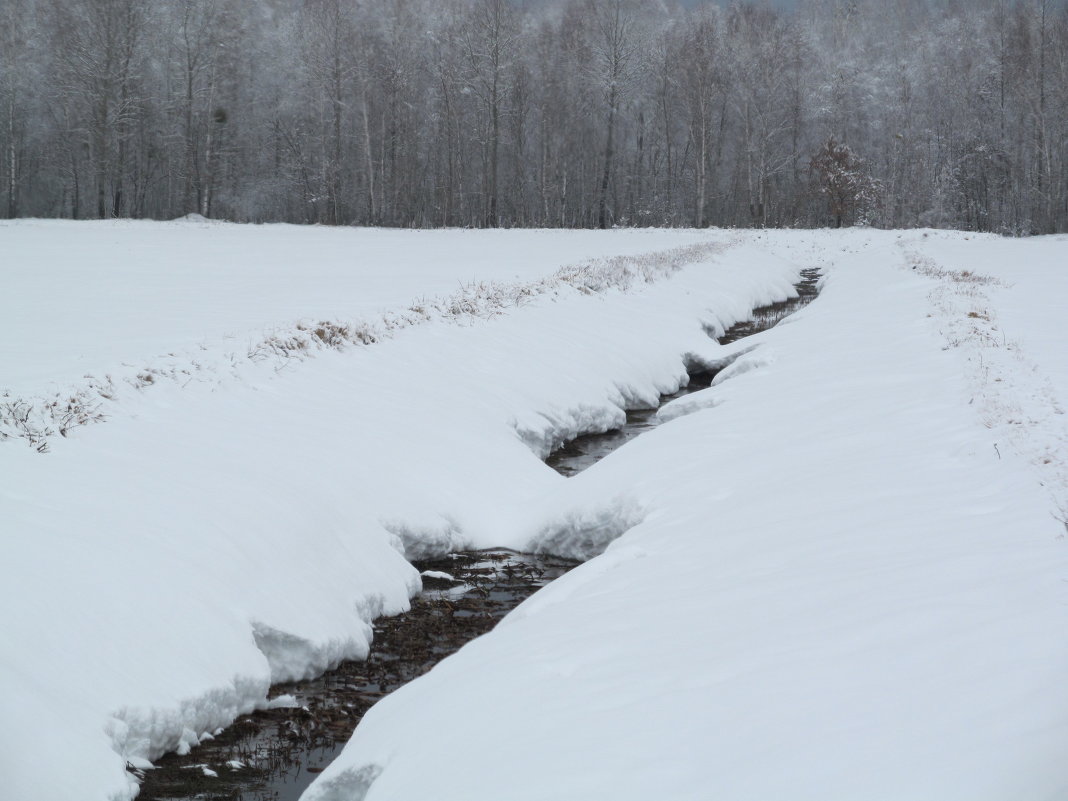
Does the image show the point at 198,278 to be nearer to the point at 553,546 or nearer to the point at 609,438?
the point at 609,438

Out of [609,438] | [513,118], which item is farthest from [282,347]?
[513,118]

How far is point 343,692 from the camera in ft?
17.5

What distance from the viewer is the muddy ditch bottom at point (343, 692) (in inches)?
172

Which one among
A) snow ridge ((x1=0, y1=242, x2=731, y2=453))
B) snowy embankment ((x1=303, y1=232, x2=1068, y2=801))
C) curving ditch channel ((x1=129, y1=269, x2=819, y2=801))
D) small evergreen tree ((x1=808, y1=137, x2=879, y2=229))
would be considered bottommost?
curving ditch channel ((x1=129, y1=269, x2=819, y2=801))

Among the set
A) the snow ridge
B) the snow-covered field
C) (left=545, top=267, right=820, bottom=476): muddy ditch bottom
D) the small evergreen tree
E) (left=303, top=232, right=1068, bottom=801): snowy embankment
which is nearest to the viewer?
(left=303, top=232, right=1068, bottom=801): snowy embankment

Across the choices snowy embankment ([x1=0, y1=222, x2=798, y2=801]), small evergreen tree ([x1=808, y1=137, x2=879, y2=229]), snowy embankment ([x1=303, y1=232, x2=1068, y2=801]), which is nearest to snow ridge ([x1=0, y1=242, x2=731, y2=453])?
snowy embankment ([x1=0, y1=222, x2=798, y2=801])

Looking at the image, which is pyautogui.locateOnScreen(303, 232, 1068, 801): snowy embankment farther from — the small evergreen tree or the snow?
the small evergreen tree

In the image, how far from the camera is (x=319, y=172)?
164 ft

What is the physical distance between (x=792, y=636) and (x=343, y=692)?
2.84 m

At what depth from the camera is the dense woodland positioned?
44.1 m

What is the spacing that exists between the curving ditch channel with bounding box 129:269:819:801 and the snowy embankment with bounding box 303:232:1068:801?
0.43 metres

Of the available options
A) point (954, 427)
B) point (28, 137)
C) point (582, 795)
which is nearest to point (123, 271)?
point (954, 427)

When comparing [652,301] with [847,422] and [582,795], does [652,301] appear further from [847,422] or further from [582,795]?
[582,795]

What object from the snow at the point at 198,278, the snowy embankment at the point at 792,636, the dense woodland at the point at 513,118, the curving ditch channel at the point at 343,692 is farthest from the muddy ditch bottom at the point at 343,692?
the dense woodland at the point at 513,118
